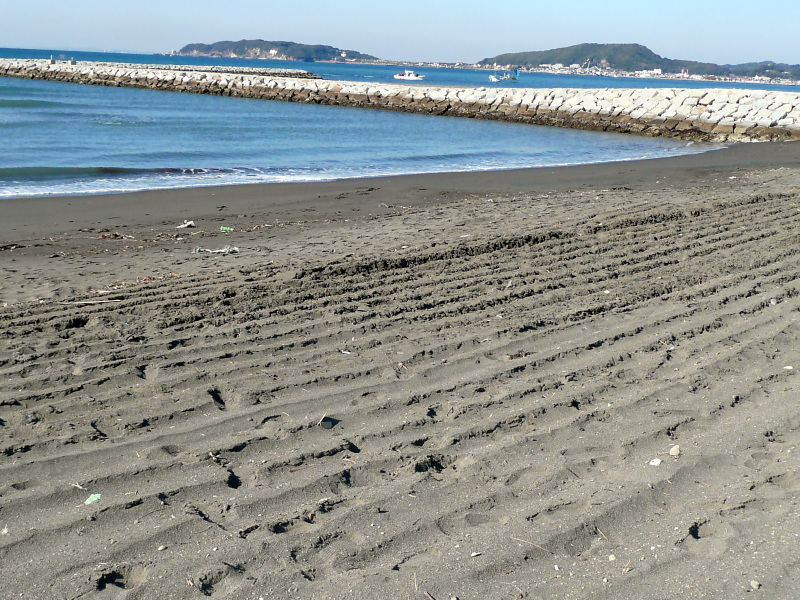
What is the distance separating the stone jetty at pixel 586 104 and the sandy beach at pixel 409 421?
69.5 feet

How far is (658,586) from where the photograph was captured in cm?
235

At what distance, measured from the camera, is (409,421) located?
11.4ft

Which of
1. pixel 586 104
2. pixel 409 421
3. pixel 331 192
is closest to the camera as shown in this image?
pixel 409 421

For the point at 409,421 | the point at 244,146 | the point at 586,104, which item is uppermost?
the point at 586,104

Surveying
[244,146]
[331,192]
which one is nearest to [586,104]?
[244,146]

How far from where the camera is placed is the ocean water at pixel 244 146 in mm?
13648

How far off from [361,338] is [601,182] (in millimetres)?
9746

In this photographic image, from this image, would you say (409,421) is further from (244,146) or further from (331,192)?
(244,146)

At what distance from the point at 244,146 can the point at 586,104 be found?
698 inches

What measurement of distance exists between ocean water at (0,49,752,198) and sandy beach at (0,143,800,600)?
708 centimetres

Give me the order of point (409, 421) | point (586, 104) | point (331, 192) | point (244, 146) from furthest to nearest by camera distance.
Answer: point (586, 104) → point (244, 146) → point (331, 192) → point (409, 421)

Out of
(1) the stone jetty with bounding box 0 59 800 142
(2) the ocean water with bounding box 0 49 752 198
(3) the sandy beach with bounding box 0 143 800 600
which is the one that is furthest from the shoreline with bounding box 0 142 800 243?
(1) the stone jetty with bounding box 0 59 800 142

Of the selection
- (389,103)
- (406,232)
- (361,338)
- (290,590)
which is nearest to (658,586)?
(290,590)

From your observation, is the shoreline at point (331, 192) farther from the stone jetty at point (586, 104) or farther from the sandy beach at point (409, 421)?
the stone jetty at point (586, 104)
